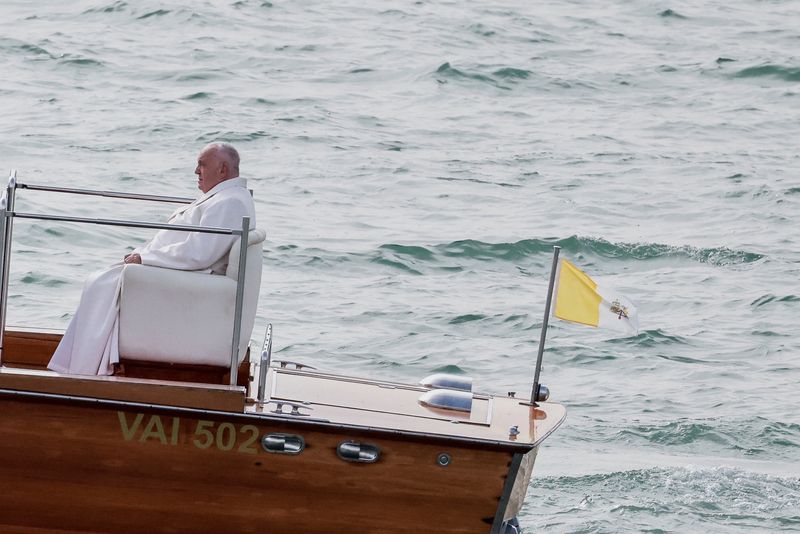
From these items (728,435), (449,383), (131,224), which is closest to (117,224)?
(131,224)

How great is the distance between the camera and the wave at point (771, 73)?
26281 mm

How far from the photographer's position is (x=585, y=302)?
689cm

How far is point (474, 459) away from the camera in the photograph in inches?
244

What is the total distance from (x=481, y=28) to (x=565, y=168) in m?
8.13

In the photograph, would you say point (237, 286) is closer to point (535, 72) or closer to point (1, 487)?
point (1, 487)

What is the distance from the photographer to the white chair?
247 inches

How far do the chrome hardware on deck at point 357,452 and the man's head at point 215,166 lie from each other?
4.44 ft

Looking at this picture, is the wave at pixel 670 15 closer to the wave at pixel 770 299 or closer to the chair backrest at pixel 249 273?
the wave at pixel 770 299

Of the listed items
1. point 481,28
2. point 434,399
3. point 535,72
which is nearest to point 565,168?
point 535,72

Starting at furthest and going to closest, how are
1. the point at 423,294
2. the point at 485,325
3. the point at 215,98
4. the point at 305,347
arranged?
the point at 215,98
the point at 423,294
the point at 485,325
the point at 305,347

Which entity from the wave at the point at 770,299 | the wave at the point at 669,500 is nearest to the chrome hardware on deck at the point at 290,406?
the wave at the point at 669,500

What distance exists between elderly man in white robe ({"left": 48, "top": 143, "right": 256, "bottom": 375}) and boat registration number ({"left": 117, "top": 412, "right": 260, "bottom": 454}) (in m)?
0.37

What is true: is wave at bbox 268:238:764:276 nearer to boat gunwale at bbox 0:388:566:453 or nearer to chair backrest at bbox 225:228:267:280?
chair backrest at bbox 225:228:267:280

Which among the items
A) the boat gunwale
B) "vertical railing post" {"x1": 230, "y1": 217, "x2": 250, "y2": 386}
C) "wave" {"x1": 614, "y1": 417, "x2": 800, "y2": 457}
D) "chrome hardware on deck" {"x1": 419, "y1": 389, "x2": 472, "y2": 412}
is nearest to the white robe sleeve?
"vertical railing post" {"x1": 230, "y1": 217, "x2": 250, "y2": 386}
